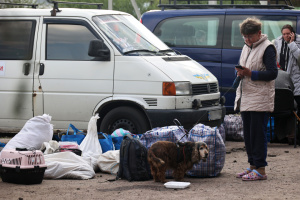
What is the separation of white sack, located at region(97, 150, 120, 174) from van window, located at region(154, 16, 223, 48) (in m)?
4.30

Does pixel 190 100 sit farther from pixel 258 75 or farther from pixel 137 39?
pixel 258 75

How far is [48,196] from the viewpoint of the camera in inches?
271

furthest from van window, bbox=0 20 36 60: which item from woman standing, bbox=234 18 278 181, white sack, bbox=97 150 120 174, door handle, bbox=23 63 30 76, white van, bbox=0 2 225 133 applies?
woman standing, bbox=234 18 278 181

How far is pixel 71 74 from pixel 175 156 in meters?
2.70

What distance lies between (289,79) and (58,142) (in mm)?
3763

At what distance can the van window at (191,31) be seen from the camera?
40.1ft

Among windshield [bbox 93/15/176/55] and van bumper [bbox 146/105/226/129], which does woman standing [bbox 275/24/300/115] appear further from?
van bumper [bbox 146/105/226/129]

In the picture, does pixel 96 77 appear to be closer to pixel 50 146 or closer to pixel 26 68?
pixel 26 68

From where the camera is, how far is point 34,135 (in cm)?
865

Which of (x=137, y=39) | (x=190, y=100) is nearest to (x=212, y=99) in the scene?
(x=190, y=100)

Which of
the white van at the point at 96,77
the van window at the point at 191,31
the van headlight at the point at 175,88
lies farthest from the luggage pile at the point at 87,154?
the van window at the point at 191,31

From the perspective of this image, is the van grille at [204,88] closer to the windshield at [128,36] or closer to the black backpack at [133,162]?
the windshield at [128,36]

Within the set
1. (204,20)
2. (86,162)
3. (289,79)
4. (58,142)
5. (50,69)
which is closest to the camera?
(86,162)

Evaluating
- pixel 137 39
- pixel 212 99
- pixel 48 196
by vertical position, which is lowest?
pixel 48 196
